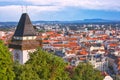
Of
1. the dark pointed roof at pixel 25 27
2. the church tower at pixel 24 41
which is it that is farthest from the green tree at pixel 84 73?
the dark pointed roof at pixel 25 27

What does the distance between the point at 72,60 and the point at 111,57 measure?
56.0 ft

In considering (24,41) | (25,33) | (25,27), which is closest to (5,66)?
(24,41)

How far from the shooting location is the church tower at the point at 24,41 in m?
42.9

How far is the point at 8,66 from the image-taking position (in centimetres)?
3183

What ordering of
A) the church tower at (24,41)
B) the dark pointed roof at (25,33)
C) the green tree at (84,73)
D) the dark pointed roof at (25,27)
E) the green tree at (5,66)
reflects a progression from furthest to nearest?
the green tree at (84,73)
the dark pointed roof at (25,27)
the dark pointed roof at (25,33)
the church tower at (24,41)
the green tree at (5,66)

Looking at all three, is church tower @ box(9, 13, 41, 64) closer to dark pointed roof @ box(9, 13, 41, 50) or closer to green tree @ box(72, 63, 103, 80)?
dark pointed roof @ box(9, 13, 41, 50)

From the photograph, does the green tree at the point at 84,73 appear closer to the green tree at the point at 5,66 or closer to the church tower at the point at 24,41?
the church tower at the point at 24,41

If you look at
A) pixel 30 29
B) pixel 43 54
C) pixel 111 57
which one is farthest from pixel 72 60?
pixel 43 54

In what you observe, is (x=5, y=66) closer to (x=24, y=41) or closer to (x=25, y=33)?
(x=24, y=41)

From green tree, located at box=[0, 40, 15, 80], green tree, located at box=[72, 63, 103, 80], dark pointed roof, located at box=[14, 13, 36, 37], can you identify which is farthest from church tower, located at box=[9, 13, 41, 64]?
green tree, located at box=[0, 40, 15, 80]

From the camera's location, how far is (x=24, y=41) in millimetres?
43562

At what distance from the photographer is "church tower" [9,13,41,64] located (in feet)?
141

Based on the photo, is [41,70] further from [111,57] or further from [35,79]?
[111,57]

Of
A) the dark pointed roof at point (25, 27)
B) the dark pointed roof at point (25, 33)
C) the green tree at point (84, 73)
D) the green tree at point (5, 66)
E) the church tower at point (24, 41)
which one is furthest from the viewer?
the green tree at point (84, 73)
